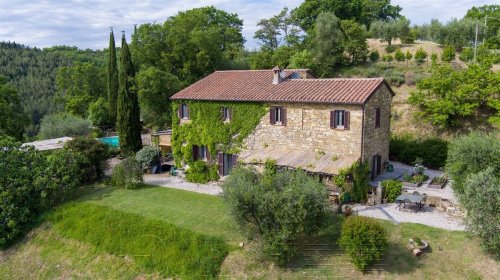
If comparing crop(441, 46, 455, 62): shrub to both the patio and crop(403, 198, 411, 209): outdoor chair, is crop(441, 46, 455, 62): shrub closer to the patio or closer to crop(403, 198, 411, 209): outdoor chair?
the patio

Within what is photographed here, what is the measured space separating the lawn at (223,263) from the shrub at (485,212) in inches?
37.3

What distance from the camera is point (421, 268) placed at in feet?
54.0

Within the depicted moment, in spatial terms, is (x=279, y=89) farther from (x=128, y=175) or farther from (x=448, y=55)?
(x=448, y=55)

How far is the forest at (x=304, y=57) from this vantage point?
113 feet

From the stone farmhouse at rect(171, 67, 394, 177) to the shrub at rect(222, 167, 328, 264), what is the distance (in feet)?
17.1

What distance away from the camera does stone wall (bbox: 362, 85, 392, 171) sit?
2441 cm

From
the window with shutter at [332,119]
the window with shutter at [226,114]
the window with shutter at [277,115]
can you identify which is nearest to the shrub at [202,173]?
the window with shutter at [226,114]

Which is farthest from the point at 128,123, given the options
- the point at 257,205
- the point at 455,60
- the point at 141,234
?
the point at 455,60

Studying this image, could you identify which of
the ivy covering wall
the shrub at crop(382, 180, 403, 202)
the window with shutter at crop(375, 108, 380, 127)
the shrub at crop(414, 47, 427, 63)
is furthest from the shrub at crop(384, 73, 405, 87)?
the shrub at crop(382, 180, 403, 202)

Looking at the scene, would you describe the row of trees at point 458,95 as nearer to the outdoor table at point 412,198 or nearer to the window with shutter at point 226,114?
the outdoor table at point 412,198

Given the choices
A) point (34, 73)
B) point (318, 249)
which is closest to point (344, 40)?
point (318, 249)

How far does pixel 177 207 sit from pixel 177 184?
5456 millimetres

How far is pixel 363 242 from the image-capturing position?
1642 centimetres

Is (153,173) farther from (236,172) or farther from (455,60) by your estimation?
(455,60)
